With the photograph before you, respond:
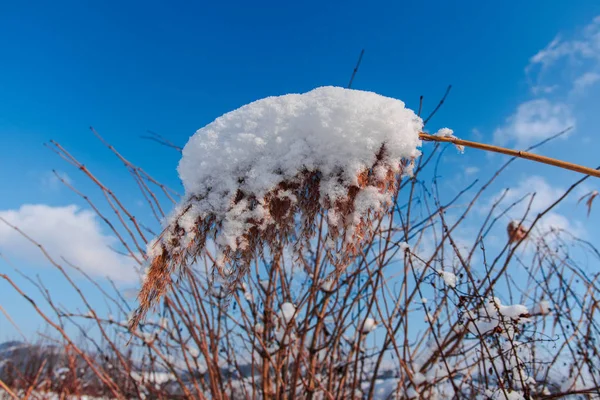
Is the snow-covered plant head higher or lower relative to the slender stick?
lower

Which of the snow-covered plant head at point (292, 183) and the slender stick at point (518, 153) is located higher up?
the slender stick at point (518, 153)

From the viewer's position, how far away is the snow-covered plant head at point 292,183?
0.95 meters

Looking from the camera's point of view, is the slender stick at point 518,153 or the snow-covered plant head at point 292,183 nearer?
the snow-covered plant head at point 292,183

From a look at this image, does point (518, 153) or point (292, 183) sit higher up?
point (518, 153)

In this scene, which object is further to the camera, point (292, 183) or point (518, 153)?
point (518, 153)

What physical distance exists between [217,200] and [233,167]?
0.31 feet

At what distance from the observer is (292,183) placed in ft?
3.21

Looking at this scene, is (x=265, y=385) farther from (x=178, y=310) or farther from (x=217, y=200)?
(x=217, y=200)

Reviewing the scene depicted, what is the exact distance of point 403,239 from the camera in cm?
242

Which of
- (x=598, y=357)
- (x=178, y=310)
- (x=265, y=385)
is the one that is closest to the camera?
(x=265, y=385)

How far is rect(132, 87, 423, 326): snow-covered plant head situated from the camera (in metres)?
0.95

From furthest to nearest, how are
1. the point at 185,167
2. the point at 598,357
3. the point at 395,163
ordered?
1. the point at 598,357
2. the point at 185,167
3. the point at 395,163

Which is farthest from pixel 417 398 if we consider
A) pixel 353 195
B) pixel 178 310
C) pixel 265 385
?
pixel 353 195

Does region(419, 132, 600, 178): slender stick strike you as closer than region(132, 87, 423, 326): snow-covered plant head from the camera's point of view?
No
